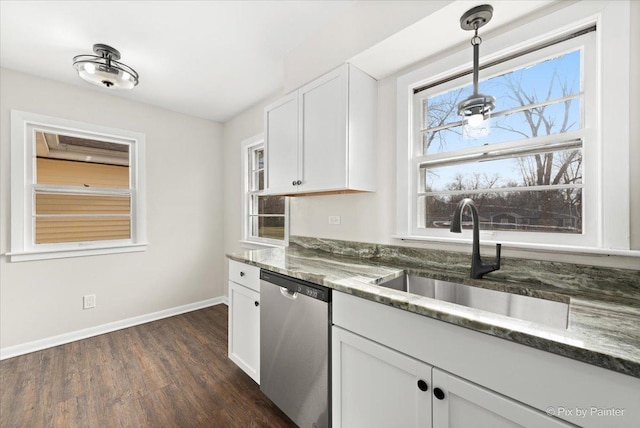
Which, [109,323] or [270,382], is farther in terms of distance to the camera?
[109,323]

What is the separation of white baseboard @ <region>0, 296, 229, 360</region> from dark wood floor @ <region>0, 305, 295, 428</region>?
0.08m

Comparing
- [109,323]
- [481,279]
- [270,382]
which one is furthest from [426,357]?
[109,323]

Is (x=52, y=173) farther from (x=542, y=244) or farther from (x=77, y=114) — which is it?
(x=542, y=244)

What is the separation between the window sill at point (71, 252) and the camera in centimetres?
241

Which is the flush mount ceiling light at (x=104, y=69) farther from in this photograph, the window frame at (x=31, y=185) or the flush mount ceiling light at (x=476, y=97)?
the flush mount ceiling light at (x=476, y=97)

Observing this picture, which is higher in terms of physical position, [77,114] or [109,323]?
[77,114]

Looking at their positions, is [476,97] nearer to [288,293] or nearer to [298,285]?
[298,285]

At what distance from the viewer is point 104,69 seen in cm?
208

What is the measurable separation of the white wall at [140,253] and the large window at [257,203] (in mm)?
630

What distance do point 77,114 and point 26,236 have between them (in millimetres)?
1249

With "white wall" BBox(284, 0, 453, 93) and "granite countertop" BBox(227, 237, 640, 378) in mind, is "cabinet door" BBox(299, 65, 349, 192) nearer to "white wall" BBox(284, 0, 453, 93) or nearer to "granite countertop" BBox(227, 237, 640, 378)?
"white wall" BBox(284, 0, 453, 93)

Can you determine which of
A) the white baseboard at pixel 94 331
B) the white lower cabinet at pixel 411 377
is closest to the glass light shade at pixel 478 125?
the white lower cabinet at pixel 411 377

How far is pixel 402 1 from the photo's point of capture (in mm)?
1464

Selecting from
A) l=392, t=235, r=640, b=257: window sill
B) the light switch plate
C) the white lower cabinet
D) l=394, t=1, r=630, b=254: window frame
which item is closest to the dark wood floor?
the white lower cabinet
